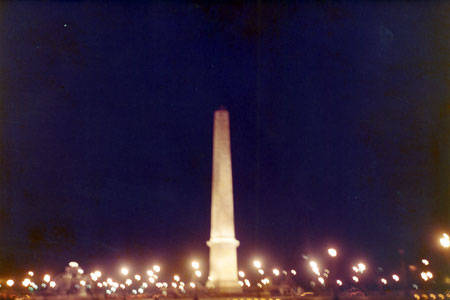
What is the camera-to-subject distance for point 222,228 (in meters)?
31.9

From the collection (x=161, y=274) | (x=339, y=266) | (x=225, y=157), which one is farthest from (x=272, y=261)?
(x=225, y=157)

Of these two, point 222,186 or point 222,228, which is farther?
point 222,186

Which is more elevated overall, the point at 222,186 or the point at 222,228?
the point at 222,186

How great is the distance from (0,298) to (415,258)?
54.2 m

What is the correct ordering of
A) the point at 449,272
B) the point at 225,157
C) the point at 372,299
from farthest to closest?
the point at 449,272 < the point at 225,157 < the point at 372,299

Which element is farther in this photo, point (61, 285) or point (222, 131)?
point (61, 285)

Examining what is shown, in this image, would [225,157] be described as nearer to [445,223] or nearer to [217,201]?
[217,201]

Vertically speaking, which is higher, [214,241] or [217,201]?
[217,201]

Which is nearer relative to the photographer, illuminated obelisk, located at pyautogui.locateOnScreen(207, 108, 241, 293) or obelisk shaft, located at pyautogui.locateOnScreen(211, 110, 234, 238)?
illuminated obelisk, located at pyautogui.locateOnScreen(207, 108, 241, 293)

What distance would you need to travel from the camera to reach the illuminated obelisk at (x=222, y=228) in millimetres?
31469

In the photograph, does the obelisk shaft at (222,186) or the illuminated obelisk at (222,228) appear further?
the obelisk shaft at (222,186)

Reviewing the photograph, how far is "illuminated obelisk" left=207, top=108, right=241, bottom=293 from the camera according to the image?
31.5 metres

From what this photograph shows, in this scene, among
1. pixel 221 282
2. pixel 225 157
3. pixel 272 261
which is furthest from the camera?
pixel 272 261

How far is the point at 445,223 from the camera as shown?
165 feet
